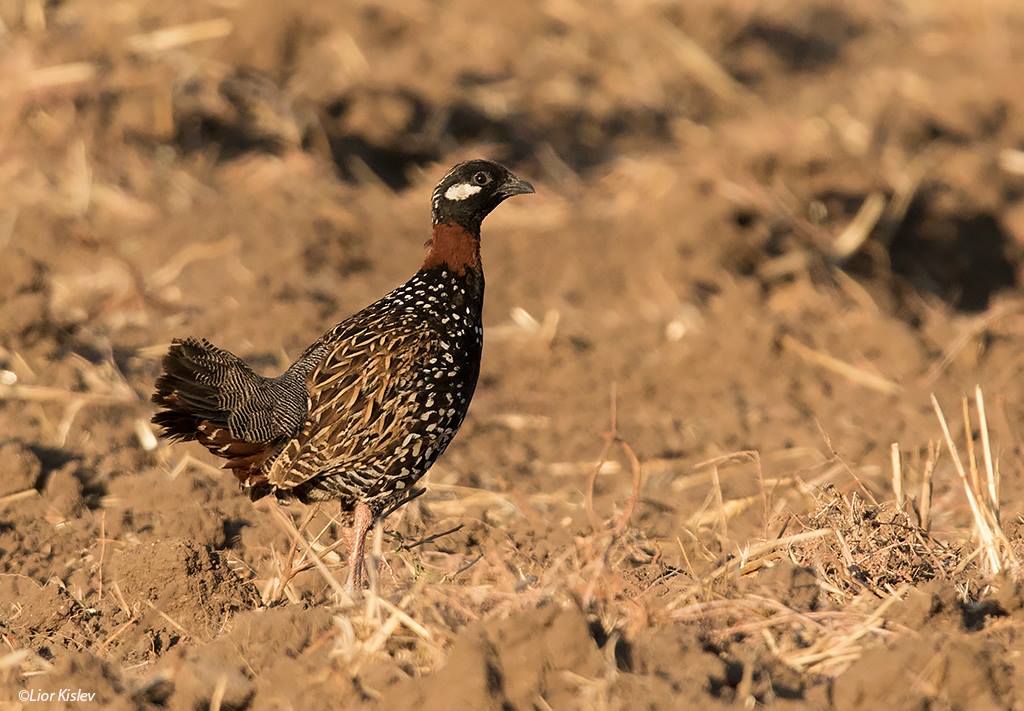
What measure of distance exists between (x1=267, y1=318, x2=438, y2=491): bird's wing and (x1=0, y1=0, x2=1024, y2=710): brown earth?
0.41 meters

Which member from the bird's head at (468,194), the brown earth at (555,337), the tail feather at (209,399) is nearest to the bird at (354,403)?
the tail feather at (209,399)

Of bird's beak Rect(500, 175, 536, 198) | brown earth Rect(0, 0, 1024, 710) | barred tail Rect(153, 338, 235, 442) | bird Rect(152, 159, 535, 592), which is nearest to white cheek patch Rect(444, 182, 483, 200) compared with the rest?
bird's beak Rect(500, 175, 536, 198)

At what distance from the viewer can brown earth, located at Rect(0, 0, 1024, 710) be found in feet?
15.0

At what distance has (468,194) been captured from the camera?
6.49 m

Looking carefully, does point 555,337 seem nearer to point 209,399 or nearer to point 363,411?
point 363,411

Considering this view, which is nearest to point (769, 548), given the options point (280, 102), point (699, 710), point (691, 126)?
point (699, 710)

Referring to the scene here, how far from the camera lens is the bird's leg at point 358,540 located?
582 cm

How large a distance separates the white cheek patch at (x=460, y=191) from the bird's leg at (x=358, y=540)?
1376mm

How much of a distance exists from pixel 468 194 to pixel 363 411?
1127 millimetres

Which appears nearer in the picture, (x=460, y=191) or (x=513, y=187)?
(x=460, y=191)

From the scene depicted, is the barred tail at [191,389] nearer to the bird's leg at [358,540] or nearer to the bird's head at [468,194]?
the bird's leg at [358,540]

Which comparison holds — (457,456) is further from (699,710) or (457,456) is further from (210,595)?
(699,710)

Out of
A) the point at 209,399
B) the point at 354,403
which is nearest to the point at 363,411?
the point at 354,403

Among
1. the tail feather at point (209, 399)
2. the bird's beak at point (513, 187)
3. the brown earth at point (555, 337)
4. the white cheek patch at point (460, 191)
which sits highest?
the white cheek patch at point (460, 191)
